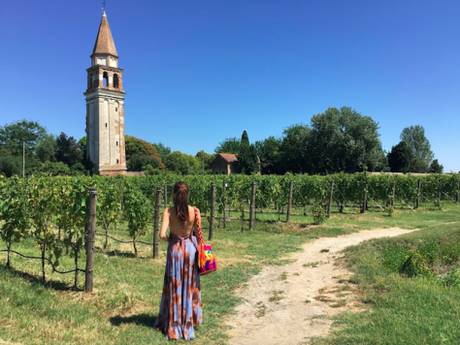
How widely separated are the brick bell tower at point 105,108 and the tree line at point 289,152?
110 inches

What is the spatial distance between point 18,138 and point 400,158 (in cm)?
6961

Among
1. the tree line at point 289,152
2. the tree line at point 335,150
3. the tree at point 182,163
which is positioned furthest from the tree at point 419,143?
the tree at point 182,163

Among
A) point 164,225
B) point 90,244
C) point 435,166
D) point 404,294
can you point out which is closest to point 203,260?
point 164,225

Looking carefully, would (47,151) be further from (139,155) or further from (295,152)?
(295,152)

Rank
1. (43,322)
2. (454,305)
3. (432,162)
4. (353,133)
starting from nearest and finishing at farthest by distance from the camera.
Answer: (43,322)
(454,305)
(353,133)
(432,162)

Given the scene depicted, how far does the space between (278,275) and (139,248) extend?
449cm

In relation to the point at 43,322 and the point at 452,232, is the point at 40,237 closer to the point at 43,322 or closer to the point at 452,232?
the point at 43,322

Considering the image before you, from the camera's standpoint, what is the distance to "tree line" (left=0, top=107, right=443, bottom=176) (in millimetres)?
42844

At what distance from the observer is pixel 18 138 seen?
211ft

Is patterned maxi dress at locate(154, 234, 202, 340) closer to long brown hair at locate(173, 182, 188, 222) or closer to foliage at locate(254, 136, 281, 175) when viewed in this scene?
long brown hair at locate(173, 182, 188, 222)

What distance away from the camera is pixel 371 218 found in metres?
16.8

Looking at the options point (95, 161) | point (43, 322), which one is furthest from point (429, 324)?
point (95, 161)

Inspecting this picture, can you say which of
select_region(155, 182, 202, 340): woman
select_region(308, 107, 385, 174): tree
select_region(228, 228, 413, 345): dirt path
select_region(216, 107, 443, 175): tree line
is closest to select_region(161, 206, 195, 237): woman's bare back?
select_region(155, 182, 202, 340): woman

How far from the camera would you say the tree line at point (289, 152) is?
42844 mm
